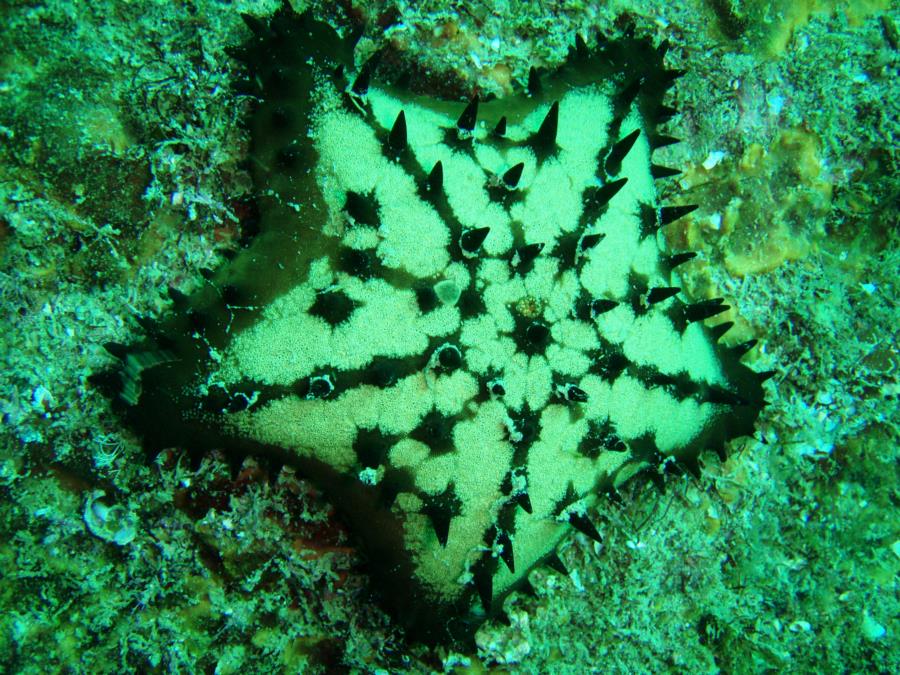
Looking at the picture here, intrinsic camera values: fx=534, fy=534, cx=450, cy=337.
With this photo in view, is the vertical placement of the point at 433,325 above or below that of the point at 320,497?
above

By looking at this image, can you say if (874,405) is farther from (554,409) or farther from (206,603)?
(206,603)

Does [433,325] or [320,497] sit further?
[320,497]

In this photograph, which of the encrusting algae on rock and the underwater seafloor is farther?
the underwater seafloor

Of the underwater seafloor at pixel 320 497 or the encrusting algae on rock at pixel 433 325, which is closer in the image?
the encrusting algae on rock at pixel 433 325
